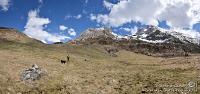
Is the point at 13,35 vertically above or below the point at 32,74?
above

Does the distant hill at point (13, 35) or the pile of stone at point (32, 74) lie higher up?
the distant hill at point (13, 35)

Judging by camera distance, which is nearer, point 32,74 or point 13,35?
point 32,74

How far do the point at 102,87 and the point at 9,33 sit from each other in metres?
80.4

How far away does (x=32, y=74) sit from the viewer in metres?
45.6

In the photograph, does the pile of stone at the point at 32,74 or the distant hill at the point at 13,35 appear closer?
the pile of stone at the point at 32,74

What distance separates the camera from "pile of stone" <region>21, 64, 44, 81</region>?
44.7 meters

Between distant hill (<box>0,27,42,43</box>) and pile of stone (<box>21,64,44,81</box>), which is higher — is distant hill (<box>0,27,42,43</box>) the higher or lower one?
the higher one

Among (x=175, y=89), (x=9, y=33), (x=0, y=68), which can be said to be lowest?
(x=175, y=89)

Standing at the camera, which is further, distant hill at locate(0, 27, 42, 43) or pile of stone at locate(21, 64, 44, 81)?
distant hill at locate(0, 27, 42, 43)

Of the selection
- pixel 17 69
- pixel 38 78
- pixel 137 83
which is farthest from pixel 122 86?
pixel 17 69

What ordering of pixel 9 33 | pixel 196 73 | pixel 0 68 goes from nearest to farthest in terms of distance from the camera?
1. pixel 0 68
2. pixel 196 73
3. pixel 9 33

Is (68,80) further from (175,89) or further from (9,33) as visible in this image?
(9,33)

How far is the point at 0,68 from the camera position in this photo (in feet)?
156

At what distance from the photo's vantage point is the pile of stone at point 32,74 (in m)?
44.7
